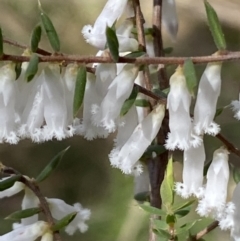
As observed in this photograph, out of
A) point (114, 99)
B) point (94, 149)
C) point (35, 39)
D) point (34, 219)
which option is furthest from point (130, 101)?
point (94, 149)

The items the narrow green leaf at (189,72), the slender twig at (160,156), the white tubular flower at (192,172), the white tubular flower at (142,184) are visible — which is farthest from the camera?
the white tubular flower at (142,184)

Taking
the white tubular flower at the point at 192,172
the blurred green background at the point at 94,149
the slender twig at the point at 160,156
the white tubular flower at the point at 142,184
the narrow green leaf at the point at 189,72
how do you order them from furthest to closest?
the blurred green background at the point at 94,149
the white tubular flower at the point at 142,184
the slender twig at the point at 160,156
the white tubular flower at the point at 192,172
the narrow green leaf at the point at 189,72

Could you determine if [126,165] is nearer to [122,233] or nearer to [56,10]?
[122,233]

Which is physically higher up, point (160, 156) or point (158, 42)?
point (158, 42)

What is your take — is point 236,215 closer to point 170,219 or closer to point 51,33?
point 170,219

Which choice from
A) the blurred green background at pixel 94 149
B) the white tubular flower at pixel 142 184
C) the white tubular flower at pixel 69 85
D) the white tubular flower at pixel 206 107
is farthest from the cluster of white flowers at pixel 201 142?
the blurred green background at pixel 94 149

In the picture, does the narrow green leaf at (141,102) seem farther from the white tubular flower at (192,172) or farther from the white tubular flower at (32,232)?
the white tubular flower at (32,232)

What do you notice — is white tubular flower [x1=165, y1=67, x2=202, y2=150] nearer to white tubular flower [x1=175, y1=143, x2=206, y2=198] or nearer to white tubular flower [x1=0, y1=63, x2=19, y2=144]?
white tubular flower [x1=175, y1=143, x2=206, y2=198]
